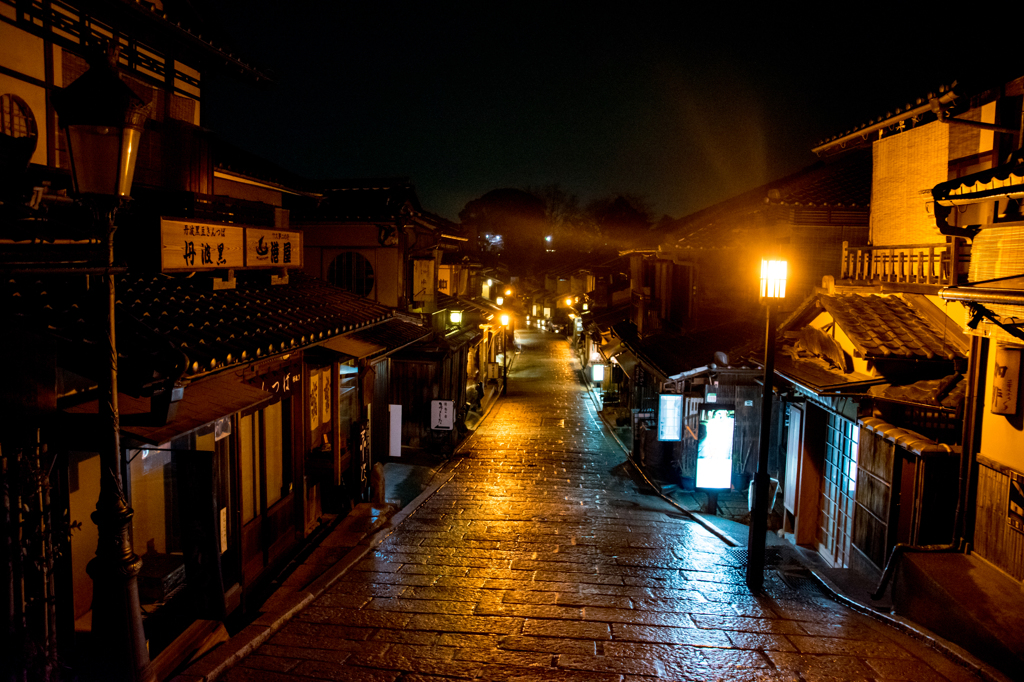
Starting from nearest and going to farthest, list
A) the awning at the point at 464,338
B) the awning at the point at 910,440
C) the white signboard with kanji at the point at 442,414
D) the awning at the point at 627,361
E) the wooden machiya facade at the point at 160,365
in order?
the wooden machiya facade at the point at 160,365, the awning at the point at 910,440, the white signboard with kanji at the point at 442,414, the awning at the point at 464,338, the awning at the point at 627,361

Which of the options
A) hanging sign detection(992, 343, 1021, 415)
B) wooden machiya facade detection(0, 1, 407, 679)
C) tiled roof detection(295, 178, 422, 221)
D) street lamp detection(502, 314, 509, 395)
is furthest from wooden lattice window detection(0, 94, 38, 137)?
street lamp detection(502, 314, 509, 395)

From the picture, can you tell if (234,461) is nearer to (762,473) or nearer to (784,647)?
(784,647)

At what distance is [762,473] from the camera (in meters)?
11.7

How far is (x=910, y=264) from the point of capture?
501 inches

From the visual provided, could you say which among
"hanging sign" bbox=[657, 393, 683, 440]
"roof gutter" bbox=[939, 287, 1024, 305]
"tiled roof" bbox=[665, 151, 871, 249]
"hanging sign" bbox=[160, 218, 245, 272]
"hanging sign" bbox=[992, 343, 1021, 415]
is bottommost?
"hanging sign" bbox=[657, 393, 683, 440]

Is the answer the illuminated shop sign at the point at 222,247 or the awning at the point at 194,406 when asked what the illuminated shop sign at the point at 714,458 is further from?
the awning at the point at 194,406

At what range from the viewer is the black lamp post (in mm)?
4980

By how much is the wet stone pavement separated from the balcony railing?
6.04m

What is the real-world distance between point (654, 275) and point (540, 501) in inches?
640

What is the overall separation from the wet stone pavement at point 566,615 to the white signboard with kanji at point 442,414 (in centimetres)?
593

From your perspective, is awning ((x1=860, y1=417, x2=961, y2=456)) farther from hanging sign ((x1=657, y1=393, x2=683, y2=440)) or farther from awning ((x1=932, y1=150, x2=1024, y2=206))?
hanging sign ((x1=657, y1=393, x2=683, y2=440))

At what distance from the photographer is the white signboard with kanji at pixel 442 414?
2261cm

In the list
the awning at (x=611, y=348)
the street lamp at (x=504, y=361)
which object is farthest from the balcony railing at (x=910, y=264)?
the street lamp at (x=504, y=361)

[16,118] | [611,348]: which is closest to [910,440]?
[16,118]
